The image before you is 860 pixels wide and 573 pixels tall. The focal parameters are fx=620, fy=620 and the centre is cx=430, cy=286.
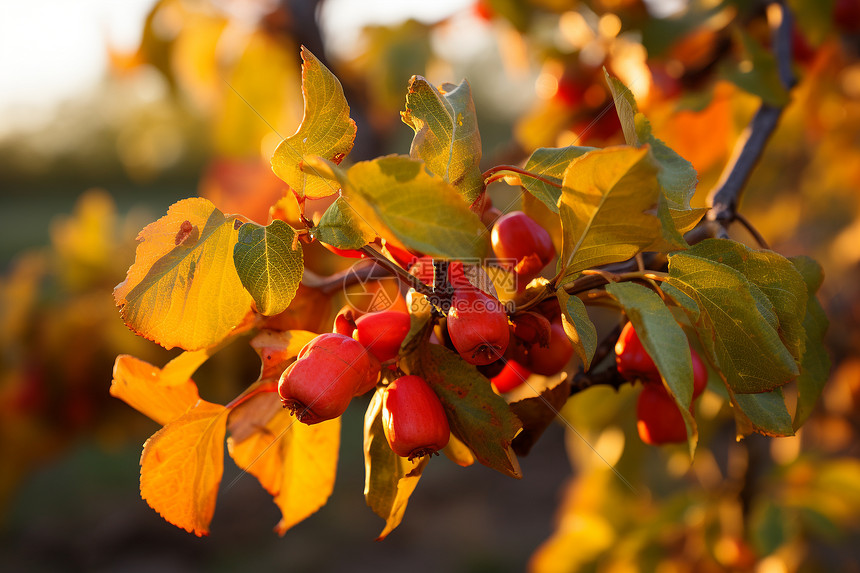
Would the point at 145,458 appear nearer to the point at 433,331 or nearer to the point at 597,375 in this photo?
the point at 433,331

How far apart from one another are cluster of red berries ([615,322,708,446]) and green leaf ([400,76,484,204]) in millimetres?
135

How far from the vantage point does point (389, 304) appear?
0.43m

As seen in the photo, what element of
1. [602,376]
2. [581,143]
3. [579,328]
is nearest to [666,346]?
[579,328]

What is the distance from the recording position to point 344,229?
0.31 metres

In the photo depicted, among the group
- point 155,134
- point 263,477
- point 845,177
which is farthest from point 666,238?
point 155,134

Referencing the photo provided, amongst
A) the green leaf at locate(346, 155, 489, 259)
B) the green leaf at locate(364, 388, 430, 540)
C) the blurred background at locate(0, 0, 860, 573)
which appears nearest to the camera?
the green leaf at locate(346, 155, 489, 259)

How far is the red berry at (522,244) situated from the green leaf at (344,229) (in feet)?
0.35

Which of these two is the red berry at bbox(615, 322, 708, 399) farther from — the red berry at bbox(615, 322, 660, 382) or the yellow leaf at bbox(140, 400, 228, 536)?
the yellow leaf at bbox(140, 400, 228, 536)

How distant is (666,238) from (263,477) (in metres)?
0.29

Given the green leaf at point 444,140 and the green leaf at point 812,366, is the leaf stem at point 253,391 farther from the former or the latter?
the green leaf at point 812,366

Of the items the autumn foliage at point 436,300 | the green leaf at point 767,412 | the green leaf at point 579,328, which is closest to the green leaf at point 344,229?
the autumn foliage at point 436,300

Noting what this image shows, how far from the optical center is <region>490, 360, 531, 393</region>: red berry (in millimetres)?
381

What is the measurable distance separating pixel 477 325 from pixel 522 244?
0.10 metres

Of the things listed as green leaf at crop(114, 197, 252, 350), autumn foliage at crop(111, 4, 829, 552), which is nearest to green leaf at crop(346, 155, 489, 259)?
autumn foliage at crop(111, 4, 829, 552)
